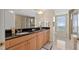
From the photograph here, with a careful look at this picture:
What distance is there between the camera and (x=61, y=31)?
4.81 ft

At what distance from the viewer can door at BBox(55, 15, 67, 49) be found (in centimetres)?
143

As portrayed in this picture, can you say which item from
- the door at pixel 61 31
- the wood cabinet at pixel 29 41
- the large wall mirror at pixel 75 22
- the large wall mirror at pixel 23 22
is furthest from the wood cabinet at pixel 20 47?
the large wall mirror at pixel 75 22

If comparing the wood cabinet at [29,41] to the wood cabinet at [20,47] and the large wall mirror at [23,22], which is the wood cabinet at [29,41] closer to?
the wood cabinet at [20,47]

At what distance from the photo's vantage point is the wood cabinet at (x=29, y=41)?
1368mm

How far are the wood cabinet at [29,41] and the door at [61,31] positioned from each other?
14cm

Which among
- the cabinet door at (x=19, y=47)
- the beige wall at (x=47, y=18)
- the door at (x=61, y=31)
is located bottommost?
the cabinet door at (x=19, y=47)

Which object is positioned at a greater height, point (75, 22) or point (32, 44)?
point (75, 22)

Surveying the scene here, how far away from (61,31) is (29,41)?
0.42 meters

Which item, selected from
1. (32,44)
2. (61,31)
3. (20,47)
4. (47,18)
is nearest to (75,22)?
(61,31)

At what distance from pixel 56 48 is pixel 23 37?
0.43 meters

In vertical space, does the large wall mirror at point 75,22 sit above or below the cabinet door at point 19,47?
above

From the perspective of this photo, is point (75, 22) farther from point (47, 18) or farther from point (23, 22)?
point (23, 22)
